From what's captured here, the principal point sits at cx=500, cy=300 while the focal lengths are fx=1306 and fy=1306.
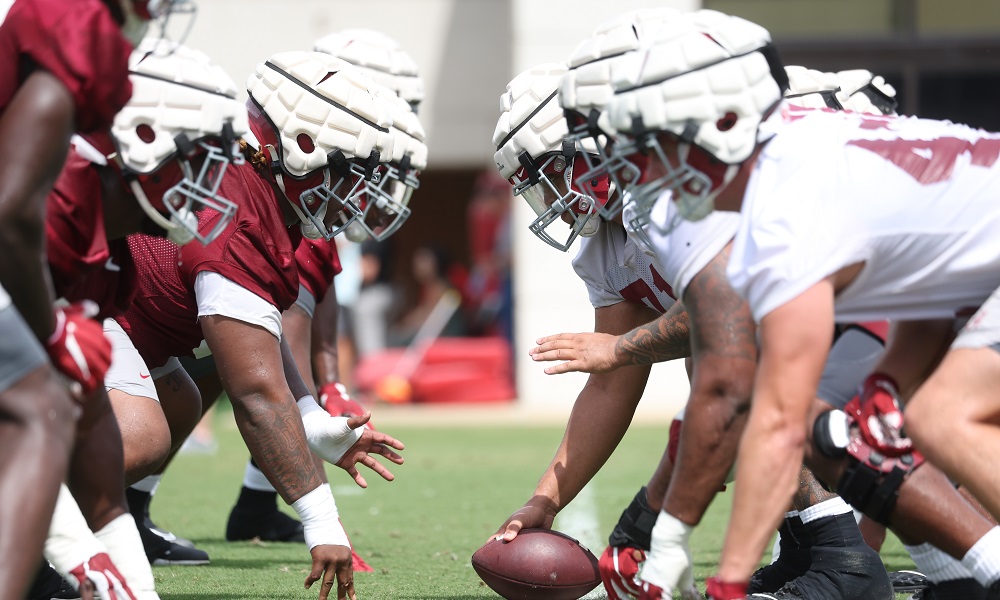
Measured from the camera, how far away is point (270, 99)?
4.20 meters

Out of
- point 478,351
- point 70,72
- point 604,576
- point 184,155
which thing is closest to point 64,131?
point 70,72

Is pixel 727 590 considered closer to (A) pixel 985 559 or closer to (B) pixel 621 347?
(A) pixel 985 559

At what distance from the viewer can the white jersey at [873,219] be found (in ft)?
9.45

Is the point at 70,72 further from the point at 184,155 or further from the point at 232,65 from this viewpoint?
the point at 232,65

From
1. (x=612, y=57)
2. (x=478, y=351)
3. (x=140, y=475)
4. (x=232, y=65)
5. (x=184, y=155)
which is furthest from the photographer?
(x=232, y=65)

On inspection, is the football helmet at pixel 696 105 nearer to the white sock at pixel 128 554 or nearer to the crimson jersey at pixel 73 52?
the crimson jersey at pixel 73 52

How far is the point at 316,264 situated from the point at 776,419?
260cm

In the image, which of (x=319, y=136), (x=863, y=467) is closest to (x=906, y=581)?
(x=863, y=467)

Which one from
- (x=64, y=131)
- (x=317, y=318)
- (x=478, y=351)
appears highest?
(x=64, y=131)

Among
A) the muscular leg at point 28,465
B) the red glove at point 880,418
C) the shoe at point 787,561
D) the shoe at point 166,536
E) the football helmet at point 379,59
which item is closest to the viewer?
the muscular leg at point 28,465

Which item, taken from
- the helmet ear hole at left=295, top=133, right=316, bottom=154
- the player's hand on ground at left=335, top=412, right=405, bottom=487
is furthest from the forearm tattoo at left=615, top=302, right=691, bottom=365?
the helmet ear hole at left=295, top=133, right=316, bottom=154

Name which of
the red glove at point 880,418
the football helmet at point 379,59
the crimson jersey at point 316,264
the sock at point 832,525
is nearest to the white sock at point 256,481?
the crimson jersey at point 316,264

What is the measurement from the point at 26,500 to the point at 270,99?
1.94 m

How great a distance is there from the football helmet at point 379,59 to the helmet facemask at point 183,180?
8.43 feet
